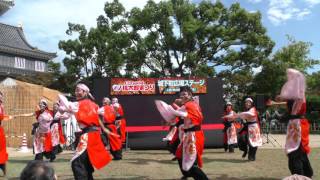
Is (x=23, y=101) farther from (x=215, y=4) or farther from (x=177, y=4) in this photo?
(x=215, y=4)

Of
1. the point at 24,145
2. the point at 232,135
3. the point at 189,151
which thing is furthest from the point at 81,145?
the point at 24,145

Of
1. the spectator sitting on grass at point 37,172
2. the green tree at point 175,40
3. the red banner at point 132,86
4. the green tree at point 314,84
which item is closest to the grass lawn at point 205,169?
the red banner at point 132,86

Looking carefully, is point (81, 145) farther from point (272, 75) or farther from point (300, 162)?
point (272, 75)

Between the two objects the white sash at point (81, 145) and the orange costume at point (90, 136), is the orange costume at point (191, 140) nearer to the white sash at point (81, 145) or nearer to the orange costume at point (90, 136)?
the orange costume at point (90, 136)

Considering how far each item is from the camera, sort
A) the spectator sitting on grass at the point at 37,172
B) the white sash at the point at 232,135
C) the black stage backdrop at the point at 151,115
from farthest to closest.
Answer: the black stage backdrop at the point at 151,115 → the white sash at the point at 232,135 → the spectator sitting on grass at the point at 37,172

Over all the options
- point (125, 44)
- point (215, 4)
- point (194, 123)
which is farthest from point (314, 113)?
point (194, 123)

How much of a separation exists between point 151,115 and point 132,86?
130 cm

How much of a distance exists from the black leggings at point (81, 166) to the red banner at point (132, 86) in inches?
408

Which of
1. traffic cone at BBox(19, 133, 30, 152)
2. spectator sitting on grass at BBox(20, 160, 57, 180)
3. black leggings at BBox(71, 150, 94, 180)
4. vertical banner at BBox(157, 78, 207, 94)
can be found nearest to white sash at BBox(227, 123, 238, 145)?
vertical banner at BBox(157, 78, 207, 94)

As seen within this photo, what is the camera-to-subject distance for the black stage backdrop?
57.2 ft

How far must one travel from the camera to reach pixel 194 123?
24.4 ft

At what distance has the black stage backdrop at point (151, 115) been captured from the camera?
1744 cm

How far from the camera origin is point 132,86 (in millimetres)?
17594

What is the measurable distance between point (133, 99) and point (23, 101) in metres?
5.71
